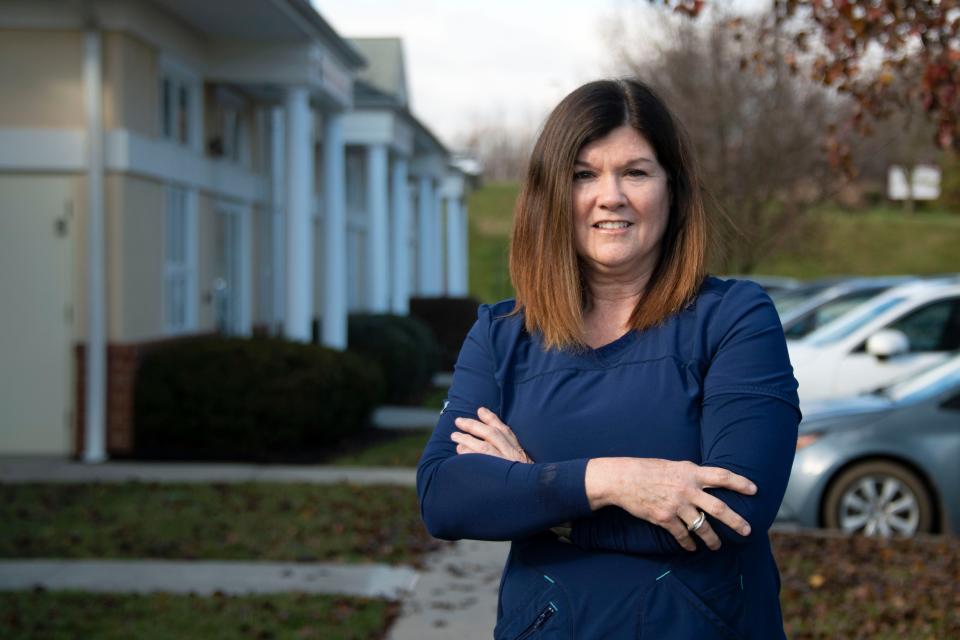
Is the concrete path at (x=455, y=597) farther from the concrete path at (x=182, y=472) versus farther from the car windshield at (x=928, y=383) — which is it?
the car windshield at (x=928, y=383)

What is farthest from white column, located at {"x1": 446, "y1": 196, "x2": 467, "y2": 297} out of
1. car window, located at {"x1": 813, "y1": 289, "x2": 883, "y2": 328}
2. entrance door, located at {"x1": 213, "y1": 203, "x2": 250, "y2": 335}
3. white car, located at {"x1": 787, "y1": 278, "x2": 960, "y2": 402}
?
white car, located at {"x1": 787, "y1": 278, "x2": 960, "y2": 402}

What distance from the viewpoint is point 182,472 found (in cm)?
1123

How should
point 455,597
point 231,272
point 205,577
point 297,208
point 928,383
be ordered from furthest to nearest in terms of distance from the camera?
point 231,272 → point 297,208 → point 928,383 → point 205,577 → point 455,597

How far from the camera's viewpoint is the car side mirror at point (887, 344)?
12.1 m

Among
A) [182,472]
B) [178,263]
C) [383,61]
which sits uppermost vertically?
[383,61]

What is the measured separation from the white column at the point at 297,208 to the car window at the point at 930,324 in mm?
6393

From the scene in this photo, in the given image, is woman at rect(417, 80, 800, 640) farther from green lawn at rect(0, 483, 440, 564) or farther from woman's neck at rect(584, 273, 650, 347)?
green lawn at rect(0, 483, 440, 564)

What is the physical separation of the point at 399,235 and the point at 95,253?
11.9 meters

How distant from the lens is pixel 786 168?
21.9m

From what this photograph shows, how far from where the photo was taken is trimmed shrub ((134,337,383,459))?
12.1m

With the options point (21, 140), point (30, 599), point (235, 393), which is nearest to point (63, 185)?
point (21, 140)

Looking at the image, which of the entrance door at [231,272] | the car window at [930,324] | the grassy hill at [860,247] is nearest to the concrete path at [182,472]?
the entrance door at [231,272]

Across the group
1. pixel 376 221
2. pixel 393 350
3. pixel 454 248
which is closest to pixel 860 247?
pixel 454 248

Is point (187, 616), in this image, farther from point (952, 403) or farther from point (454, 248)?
point (454, 248)
